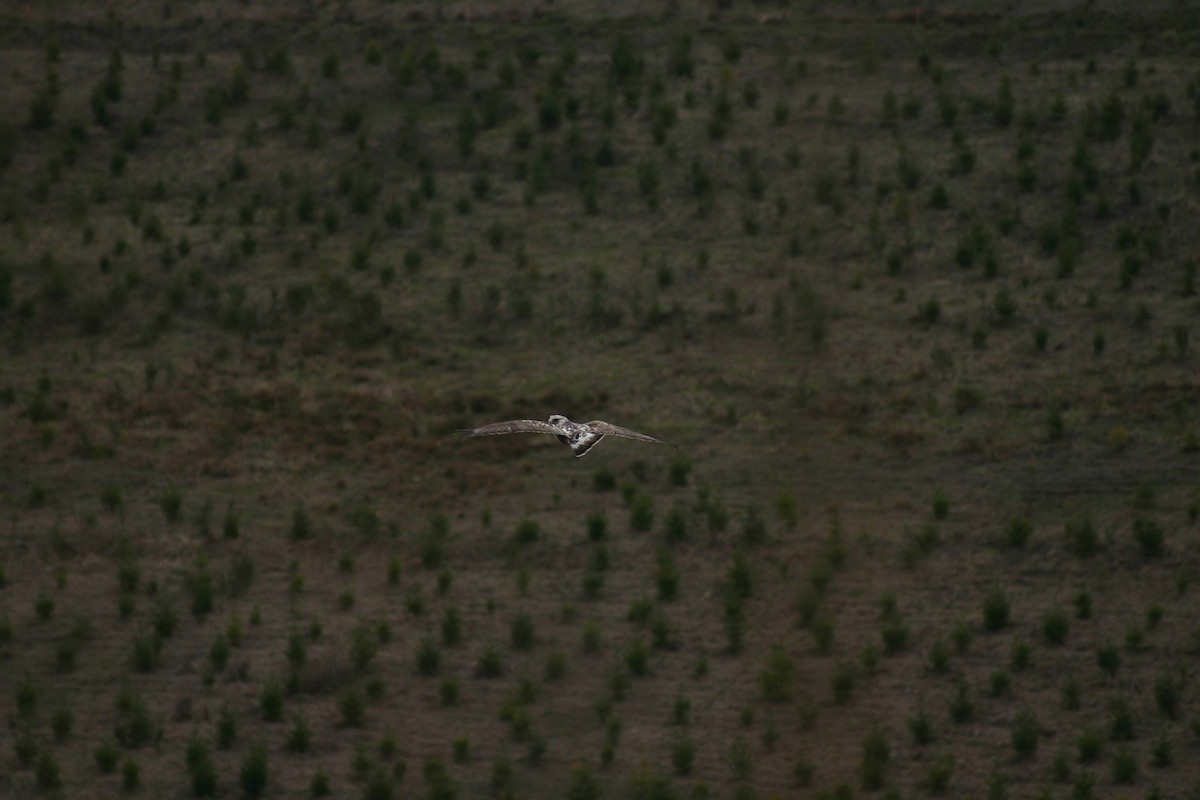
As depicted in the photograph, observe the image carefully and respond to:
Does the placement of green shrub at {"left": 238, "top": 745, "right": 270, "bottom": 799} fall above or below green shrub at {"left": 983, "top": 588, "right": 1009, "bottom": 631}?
below

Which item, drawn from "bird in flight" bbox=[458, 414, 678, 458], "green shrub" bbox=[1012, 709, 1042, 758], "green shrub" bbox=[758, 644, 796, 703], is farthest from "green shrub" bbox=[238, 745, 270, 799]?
"green shrub" bbox=[1012, 709, 1042, 758]

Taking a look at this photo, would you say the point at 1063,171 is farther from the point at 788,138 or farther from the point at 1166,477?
the point at 1166,477

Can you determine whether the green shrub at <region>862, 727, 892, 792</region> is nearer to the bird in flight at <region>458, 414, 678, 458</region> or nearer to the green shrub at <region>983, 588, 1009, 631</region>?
the green shrub at <region>983, 588, 1009, 631</region>

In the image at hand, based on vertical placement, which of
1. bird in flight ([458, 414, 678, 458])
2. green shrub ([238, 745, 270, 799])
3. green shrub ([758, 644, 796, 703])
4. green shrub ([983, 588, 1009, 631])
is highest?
bird in flight ([458, 414, 678, 458])

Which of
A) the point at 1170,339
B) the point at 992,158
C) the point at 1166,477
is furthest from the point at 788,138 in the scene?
the point at 1166,477

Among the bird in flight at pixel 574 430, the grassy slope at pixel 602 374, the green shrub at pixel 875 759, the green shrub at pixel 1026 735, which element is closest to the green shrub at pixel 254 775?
the grassy slope at pixel 602 374

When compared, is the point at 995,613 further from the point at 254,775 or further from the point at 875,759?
the point at 254,775

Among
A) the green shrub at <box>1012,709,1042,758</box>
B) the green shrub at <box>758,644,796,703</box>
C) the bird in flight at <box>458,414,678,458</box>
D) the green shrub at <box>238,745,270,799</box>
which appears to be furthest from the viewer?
the green shrub at <box>758,644,796,703</box>

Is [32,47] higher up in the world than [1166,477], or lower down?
higher up

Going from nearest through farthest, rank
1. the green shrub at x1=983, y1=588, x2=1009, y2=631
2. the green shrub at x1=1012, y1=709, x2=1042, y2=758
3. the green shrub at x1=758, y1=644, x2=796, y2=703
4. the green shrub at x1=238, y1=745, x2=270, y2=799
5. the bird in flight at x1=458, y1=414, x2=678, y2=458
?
the bird in flight at x1=458, y1=414, x2=678, y2=458 < the green shrub at x1=238, y1=745, x2=270, y2=799 < the green shrub at x1=1012, y1=709, x2=1042, y2=758 < the green shrub at x1=758, y1=644, x2=796, y2=703 < the green shrub at x1=983, y1=588, x2=1009, y2=631
